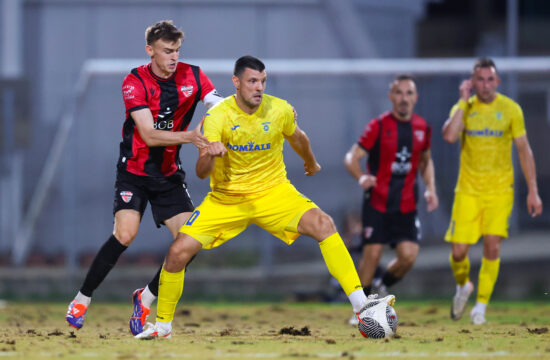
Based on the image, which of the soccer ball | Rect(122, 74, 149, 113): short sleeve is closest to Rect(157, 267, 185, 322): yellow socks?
Rect(122, 74, 149, 113): short sleeve

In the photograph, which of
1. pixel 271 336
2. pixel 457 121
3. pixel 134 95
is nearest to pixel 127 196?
pixel 134 95

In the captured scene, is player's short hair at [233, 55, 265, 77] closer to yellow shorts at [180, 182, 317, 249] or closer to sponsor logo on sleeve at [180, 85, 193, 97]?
sponsor logo on sleeve at [180, 85, 193, 97]

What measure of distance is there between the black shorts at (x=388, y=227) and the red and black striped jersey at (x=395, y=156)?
0.06 m

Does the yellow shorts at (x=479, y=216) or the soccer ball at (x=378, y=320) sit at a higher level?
the yellow shorts at (x=479, y=216)

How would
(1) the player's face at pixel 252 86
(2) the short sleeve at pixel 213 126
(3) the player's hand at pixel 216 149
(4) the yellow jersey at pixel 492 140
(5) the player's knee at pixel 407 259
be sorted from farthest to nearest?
(5) the player's knee at pixel 407 259 → (4) the yellow jersey at pixel 492 140 → (1) the player's face at pixel 252 86 → (2) the short sleeve at pixel 213 126 → (3) the player's hand at pixel 216 149

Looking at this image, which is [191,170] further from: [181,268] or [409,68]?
[181,268]

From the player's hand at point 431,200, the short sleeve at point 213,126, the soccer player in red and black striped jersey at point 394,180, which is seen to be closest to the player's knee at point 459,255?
the soccer player in red and black striped jersey at point 394,180

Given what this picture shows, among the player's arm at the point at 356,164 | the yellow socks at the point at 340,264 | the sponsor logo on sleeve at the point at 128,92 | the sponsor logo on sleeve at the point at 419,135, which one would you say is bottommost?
the yellow socks at the point at 340,264

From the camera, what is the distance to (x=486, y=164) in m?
8.98

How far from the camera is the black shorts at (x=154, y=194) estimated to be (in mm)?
7516

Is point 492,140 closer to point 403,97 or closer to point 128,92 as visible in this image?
point 403,97

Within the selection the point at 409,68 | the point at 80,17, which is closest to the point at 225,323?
the point at 409,68

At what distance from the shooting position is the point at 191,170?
13.1 meters

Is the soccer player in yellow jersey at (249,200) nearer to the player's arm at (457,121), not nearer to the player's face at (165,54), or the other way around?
the player's face at (165,54)
